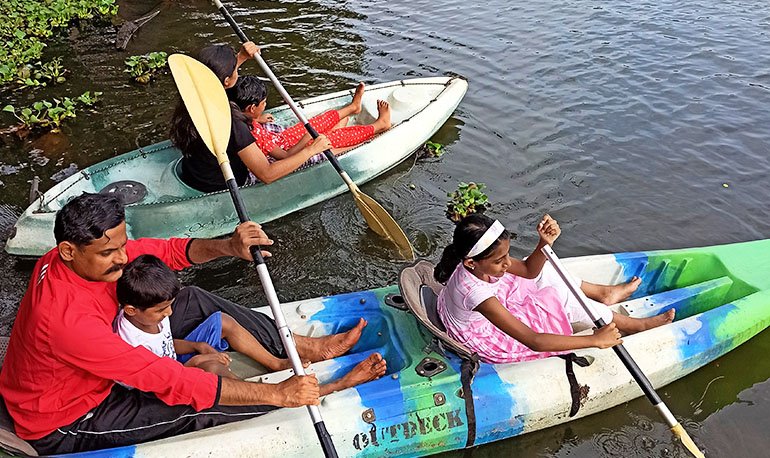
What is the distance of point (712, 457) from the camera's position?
387 centimetres

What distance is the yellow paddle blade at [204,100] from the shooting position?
13.7 feet

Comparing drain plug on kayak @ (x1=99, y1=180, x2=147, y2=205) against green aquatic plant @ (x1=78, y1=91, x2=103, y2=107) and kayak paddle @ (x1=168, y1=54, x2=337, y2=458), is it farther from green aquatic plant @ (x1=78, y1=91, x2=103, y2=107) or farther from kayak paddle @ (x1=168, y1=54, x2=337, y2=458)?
green aquatic plant @ (x1=78, y1=91, x2=103, y2=107)

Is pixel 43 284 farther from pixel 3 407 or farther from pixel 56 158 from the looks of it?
pixel 56 158

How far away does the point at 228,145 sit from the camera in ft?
16.2

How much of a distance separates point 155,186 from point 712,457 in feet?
15.3

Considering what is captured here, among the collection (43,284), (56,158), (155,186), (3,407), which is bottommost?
(56,158)

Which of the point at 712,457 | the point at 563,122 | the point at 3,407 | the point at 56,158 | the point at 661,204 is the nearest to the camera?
the point at 3,407

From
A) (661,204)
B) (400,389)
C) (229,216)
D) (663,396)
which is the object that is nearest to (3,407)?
(400,389)

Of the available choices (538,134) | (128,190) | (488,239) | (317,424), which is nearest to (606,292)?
(488,239)

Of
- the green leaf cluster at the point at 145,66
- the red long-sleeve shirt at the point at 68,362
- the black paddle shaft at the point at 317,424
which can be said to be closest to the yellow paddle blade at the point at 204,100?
the black paddle shaft at the point at 317,424

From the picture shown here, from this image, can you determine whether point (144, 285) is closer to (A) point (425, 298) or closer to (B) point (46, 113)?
(A) point (425, 298)

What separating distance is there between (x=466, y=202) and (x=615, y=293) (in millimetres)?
1936

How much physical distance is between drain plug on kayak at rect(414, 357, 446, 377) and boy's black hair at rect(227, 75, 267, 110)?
8.86 ft

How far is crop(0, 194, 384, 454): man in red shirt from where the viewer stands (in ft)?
8.46
